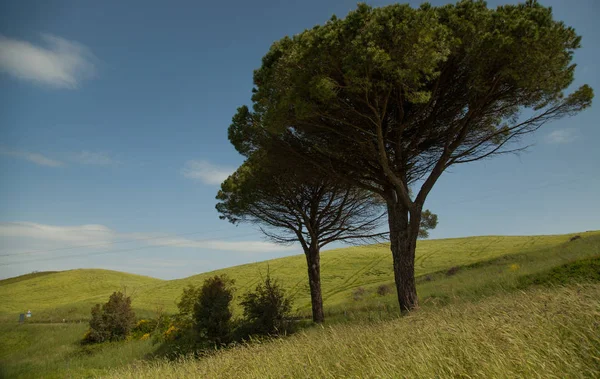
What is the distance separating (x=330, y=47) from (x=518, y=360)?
28.4 ft

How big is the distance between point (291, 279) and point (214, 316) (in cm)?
2801

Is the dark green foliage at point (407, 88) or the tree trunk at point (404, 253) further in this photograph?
the tree trunk at point (404, 253)

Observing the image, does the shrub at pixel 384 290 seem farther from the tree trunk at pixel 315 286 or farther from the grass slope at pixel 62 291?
the grass slope at pixel 62 291

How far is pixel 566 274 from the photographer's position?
42.9ft

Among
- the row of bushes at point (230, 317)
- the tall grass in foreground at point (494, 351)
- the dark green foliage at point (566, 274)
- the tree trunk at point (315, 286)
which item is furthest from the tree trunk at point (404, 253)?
the tall grass in foreground at point (494, 351)

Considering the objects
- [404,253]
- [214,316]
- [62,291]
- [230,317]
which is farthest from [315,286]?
[62,291]

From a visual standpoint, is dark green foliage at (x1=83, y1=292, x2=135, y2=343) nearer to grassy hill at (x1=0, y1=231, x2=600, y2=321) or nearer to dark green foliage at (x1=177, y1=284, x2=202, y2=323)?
dark green foliage at (x1=177, y1=284, x2=202, y2=323)

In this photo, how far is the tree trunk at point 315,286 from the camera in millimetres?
16359

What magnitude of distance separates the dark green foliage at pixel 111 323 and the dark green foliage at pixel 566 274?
2410 cm

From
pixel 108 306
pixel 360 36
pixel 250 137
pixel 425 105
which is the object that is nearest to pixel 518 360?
pixel 360 36

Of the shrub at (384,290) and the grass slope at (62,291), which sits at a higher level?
the grass slope at (62,291)

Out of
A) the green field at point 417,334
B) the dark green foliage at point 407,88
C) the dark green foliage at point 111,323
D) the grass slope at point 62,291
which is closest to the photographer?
the green field at point 417,334

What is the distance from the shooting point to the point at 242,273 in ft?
159

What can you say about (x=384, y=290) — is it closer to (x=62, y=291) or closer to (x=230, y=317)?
(x=230, y=317)
